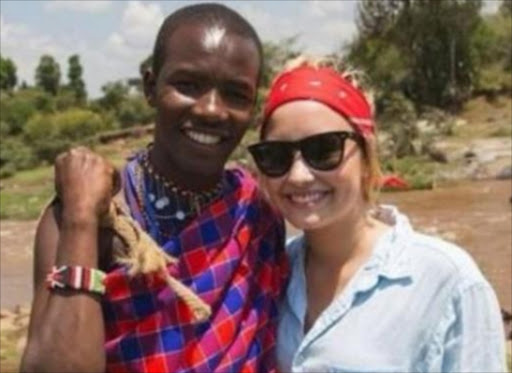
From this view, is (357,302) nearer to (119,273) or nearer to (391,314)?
(391,314)

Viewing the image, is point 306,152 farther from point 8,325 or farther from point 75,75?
point 75,75

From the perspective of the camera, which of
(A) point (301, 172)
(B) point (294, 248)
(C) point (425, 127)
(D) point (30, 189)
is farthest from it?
(D) point (30, 189)

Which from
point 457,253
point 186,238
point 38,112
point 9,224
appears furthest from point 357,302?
point 38,112

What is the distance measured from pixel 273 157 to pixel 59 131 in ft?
101

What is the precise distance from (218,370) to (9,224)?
17882mm

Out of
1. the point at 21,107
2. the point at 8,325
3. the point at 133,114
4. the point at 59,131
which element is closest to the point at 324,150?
the point at 8,325

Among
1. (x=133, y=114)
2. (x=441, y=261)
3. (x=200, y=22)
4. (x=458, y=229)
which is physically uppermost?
(x=133, y=114)

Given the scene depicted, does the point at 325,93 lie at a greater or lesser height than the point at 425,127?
greater

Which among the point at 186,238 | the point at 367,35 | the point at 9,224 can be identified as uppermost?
the point at 367,35

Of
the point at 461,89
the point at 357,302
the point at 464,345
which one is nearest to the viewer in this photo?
the point at 464,345

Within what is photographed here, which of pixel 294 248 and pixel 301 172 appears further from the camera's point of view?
pixel 294 248

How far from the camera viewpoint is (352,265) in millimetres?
2107

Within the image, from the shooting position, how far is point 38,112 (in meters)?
38.6

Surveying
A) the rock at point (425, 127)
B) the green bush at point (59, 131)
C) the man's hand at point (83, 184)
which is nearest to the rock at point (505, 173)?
the rock at point (425, 127)
